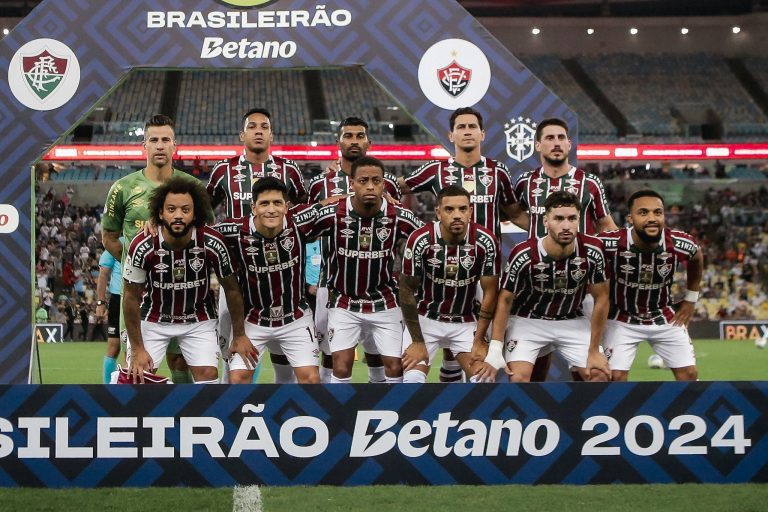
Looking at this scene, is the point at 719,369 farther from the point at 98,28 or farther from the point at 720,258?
the point at 720,258

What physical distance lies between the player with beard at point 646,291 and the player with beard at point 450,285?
0.89 m

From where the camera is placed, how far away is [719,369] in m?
14.9

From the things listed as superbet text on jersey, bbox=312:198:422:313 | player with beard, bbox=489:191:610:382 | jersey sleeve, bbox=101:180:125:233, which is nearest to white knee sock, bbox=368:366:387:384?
superbet text on jersey, bbox=312:198:422:313

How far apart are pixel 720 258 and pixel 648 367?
15709mm

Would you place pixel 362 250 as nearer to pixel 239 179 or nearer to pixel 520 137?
pixel 239 179

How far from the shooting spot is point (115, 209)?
7.59 meters

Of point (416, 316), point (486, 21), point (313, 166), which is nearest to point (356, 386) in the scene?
point (416, 316)

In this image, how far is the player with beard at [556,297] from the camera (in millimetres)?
6664

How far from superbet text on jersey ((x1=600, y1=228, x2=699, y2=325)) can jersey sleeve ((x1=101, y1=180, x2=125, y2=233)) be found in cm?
346

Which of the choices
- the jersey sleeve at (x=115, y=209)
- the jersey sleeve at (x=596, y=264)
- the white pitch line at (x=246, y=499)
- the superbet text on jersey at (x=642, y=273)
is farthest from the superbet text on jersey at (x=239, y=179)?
the white pitch line at (x=246, y=499)

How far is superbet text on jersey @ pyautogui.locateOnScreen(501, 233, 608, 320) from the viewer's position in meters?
6.77

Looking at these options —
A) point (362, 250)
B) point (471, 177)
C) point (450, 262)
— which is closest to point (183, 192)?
point (362, 250)

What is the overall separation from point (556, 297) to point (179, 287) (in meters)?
2.50

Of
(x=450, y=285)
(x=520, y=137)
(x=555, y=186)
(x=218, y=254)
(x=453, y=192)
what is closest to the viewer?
(x=218, y=254)
